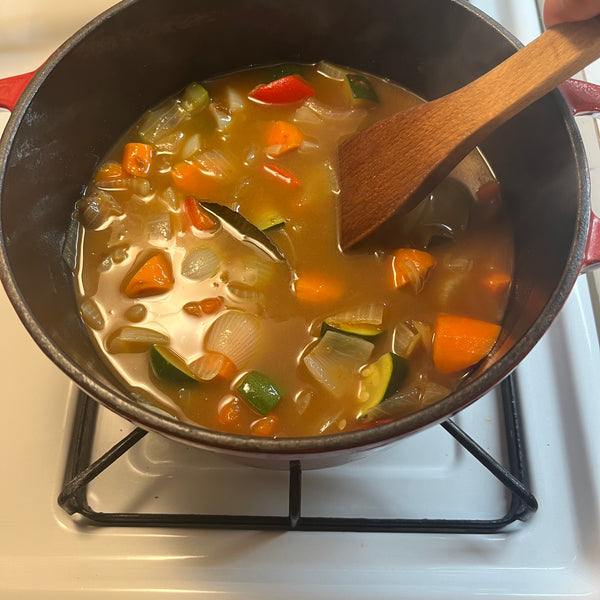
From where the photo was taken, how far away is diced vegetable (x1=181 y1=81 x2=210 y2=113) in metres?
1.81

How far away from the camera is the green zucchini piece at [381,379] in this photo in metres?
1.32

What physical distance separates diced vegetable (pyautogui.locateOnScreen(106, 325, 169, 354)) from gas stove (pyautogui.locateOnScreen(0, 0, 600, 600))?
156 mm

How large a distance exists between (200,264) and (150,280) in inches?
5.1

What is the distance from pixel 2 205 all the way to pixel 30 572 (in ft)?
2.57

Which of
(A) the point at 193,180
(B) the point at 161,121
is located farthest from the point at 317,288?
(B) the point at 161,121

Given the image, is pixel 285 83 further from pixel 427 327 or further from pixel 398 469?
pixel 398 469

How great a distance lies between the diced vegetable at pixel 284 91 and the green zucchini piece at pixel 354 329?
0.77 m

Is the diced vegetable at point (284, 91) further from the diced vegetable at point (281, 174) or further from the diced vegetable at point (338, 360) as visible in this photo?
the diced vegetable at point (338, 360)

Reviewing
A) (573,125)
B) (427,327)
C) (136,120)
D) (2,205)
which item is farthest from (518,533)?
(136,120)

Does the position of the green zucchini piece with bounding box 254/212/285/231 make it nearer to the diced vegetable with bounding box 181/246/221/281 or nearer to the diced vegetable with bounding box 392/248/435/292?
the diced vegetable with bounding box 181/246/221/281

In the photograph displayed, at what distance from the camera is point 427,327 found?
1.45 metres

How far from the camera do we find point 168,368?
135 centimetres

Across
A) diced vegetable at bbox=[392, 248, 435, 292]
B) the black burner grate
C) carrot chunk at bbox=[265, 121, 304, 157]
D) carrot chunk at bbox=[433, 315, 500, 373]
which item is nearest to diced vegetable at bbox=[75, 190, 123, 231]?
carrot chunk at bbox=[265, 121, 304, 157]

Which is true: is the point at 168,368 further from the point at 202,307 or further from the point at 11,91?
the point at 11,91
